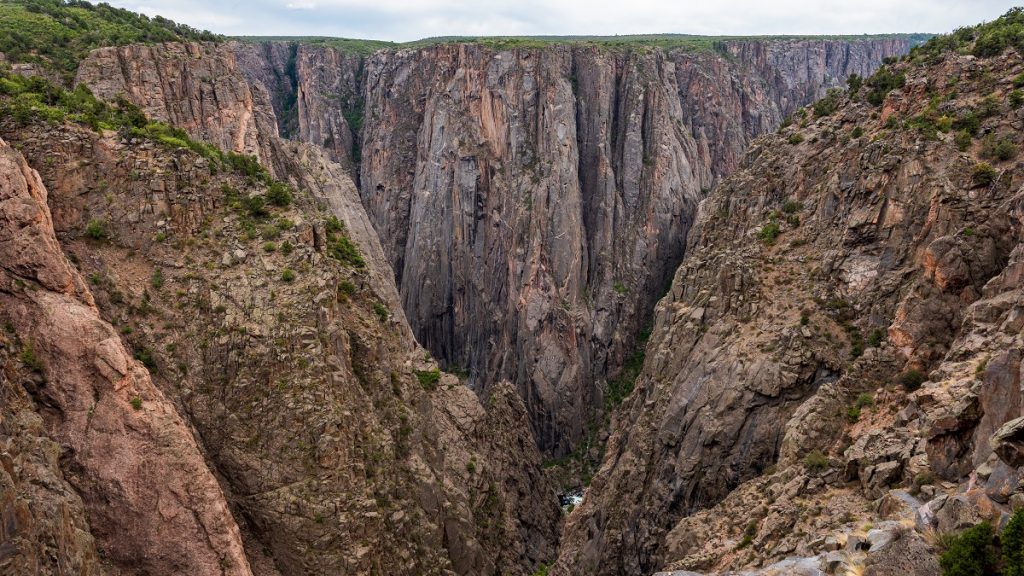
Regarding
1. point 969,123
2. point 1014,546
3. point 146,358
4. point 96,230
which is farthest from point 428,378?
point 1014,546

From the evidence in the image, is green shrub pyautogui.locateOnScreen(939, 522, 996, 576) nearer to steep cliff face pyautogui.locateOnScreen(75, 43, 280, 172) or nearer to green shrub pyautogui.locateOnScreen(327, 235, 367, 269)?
green shrub pyautogui.locateOnScreen(327, 235, 367, 269)

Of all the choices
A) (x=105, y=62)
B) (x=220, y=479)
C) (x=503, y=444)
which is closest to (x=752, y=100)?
(x=503, y=444)

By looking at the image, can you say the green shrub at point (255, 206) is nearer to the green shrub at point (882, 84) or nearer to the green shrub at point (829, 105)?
the green shrub at point (882, 84)

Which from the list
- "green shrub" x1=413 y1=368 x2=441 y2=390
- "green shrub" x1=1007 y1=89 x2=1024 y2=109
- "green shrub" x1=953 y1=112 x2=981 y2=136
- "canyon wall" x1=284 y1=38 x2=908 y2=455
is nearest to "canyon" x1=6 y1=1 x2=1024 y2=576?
"green shrub" x1=413 y1=368 x2=441 y2=390

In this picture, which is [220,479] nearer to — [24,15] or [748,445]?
[748,445]

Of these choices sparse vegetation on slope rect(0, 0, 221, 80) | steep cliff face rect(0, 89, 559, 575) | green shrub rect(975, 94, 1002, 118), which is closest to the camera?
steep cliff face rect(0, 89, 559, 575)

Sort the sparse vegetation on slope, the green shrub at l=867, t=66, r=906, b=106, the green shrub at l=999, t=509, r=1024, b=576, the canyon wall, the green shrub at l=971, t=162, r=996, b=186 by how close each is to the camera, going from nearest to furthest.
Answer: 1. the green shrub at l=999, t=509, r=1024, b=576
2. the green shrub at l=971, t=162, r=996, b=186
3. the sparse vegetation on slope
4. the green shrub at l=867, t=66, r=906, b=106
5. the canyon wall
